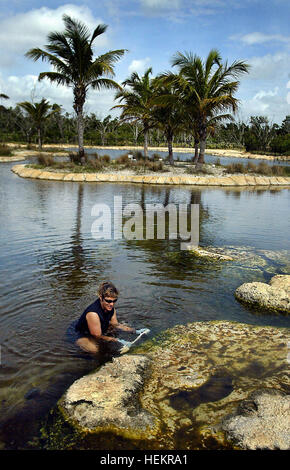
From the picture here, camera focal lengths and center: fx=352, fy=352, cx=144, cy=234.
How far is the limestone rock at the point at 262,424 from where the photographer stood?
2.87m

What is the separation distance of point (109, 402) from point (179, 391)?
2.46 ft

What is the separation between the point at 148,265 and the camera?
25.1ft

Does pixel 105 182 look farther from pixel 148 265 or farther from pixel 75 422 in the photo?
pixel 75 422

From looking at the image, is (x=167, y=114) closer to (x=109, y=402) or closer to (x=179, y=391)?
(x=179, y=391)

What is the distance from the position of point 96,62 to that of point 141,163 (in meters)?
7.15

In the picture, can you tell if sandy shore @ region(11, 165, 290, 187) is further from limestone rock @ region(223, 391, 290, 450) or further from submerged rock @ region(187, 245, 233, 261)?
limestone rock @ region(223, 391, 290, 450)

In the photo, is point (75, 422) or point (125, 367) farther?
point (125, 367)

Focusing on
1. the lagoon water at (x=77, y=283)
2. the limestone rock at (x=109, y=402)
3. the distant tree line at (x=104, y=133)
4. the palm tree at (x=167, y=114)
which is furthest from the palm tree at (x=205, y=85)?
the distant tree line at (x=104, y=133)

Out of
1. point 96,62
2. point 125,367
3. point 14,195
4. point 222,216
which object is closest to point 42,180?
point 14,195
